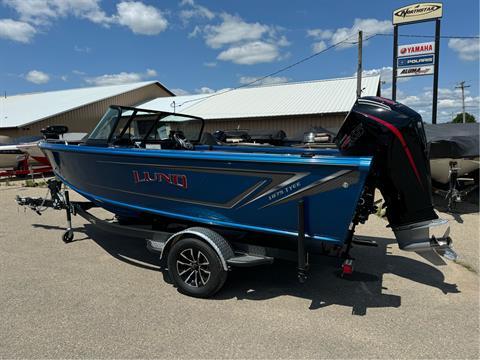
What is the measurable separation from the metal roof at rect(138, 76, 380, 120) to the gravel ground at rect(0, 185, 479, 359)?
16.3 metres

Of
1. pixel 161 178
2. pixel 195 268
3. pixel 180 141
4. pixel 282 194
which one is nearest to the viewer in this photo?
pixel 282 194

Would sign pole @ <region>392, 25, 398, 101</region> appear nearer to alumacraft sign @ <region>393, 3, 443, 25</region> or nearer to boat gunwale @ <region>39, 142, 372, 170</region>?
alumacraft sign @ <region>393, 3, 443, 25</region>

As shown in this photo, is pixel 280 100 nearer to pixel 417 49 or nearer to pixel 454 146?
pixel 417 49

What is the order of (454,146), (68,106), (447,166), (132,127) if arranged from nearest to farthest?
(132,127)
(454,146)
(447,166)
(68,106)

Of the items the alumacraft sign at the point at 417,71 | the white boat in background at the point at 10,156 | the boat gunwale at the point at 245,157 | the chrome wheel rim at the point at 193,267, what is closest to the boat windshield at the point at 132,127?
the boat gunwale at the point at 245,157

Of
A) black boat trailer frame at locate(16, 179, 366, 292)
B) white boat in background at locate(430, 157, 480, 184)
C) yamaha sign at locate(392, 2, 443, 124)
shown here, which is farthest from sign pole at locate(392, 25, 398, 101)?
black boat trailer frame at locate(16, 179, 366, 292)

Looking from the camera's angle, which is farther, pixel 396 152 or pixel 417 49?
pixel 417 49

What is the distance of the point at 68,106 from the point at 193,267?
25.3m

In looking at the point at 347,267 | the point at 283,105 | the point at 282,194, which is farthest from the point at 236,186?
the point at 283,105

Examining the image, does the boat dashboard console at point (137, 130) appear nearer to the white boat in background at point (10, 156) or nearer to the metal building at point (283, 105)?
the white boat in background at point (10, 156)

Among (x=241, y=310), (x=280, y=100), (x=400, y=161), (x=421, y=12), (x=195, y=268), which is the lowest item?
(x=241, y=310)

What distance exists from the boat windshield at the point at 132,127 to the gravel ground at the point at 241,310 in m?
1.54

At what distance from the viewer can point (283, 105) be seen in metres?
22.0

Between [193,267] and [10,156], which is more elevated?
[10,156]
